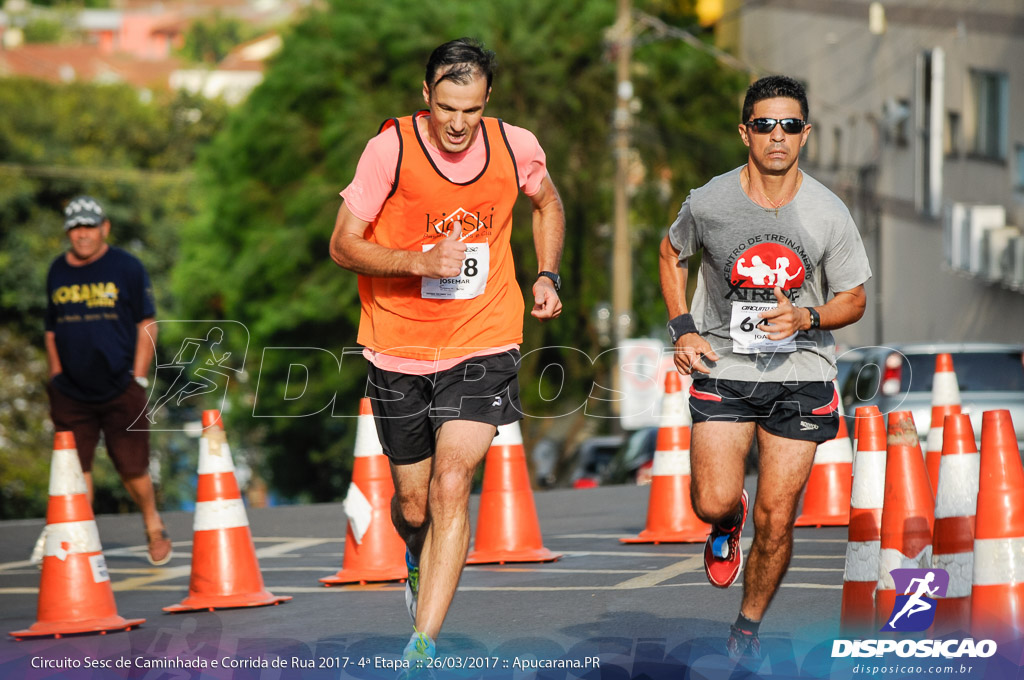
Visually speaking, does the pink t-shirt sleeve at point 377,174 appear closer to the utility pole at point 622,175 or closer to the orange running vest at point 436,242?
the orange running vest at point 436,242

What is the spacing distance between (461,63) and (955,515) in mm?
2302

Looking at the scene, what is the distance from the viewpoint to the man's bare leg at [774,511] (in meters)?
5.76

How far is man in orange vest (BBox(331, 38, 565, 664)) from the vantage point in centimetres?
560

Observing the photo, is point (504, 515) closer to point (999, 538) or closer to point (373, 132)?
point (999, 538)

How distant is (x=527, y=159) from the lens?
5.92 metres

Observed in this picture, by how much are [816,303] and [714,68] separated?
2972cm

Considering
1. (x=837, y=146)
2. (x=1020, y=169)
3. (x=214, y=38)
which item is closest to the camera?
(x=1020, y=169)

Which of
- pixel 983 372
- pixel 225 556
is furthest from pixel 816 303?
pixel 983 372

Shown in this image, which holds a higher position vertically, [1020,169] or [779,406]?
[1020,169]

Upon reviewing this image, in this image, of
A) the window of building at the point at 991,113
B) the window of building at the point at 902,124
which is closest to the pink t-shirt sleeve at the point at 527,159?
the window of building at the point at 991,113

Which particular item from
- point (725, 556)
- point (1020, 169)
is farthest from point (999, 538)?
point (1020, 169)

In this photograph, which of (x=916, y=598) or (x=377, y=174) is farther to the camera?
(x=377, y=174)

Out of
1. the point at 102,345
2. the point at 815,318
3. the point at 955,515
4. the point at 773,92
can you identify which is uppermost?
the point at 773,92

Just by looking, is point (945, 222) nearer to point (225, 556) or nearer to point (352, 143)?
point (352, 143)
